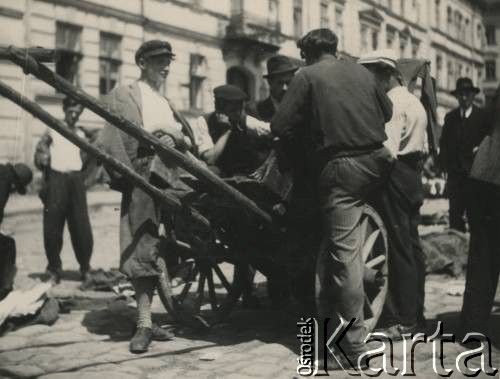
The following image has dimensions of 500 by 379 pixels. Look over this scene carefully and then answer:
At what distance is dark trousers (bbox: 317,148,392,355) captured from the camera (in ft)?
14.4

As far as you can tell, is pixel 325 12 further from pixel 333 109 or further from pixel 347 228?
pixel 347 228

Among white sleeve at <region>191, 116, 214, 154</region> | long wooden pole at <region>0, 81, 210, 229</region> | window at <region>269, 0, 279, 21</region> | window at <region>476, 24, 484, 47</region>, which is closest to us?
long wooden pole at <region>0, 81, 210, 229</region>

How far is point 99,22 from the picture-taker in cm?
1673

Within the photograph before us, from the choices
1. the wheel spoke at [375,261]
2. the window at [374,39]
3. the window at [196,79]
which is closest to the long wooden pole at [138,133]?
the wheel spoke at [375,261]

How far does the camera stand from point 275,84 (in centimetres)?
618

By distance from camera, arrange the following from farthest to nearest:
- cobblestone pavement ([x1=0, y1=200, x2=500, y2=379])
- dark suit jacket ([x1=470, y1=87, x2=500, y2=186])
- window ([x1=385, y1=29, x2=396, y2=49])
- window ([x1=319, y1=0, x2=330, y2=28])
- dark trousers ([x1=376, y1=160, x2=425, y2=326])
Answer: window ([x1=319, y1=0, x2=330, y2=28]), window ([x1=385, y1=29, x2=396, y2=49]), dark trousers ([x1=376, y1=160, x2=425, y2=326]), dark suit jacket ([x1=470, y1=87, x2=500, y2=186]), cobblestone pavement ([x1=0, y1=200, x2=500, y2=379])

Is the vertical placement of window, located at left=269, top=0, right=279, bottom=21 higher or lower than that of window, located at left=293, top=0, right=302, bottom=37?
higher

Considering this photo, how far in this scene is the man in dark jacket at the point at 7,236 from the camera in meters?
5.39

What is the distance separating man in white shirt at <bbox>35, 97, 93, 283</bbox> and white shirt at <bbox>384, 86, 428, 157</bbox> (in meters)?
3.84

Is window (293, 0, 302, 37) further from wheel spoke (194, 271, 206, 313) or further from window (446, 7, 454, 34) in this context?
wheel spoke (194, 271, 206, 313)

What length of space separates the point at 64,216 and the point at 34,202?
585cm

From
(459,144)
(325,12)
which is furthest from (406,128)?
(325,12)

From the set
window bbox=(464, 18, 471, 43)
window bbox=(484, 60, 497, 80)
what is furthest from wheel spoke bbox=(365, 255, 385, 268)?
window bbox=(484, 60, 497, 80)

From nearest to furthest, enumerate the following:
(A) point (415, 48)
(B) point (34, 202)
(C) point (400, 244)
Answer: (C) point (400, 244) → (B) point (34, 202) → (A) point (415, 48)
